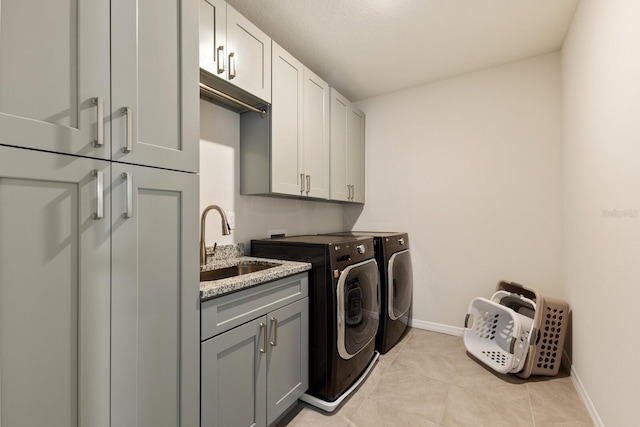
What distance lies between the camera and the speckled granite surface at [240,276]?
1206mm

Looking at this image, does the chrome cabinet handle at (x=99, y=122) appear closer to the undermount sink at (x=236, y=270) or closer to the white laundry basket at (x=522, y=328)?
the undermount sink at (x=236, y=270)

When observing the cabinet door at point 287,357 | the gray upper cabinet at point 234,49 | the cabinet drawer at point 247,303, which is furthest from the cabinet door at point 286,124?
the cabinet door at point 287,357

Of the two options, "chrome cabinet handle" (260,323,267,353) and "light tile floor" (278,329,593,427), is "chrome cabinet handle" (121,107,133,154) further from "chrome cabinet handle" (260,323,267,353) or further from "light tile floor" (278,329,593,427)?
"light tile floor" (278,329,593,427)

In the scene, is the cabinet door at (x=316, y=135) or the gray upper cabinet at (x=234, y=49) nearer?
the gray upper cabinet at (x=234, y=49)

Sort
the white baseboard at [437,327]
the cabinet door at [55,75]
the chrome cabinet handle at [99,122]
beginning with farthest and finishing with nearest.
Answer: the white baseboard at [437,327], the chrome cabinet handle at [99,122], the cabinet door at [55,75]

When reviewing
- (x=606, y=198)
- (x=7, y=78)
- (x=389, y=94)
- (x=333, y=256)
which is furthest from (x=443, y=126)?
(x=7, y=78)

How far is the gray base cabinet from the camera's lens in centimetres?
119

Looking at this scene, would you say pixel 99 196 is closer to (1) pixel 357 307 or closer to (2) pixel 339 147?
(1) pixel 357 307

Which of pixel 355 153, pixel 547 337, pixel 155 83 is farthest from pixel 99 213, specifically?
pixel 547 337

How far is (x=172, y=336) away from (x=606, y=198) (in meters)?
2.05

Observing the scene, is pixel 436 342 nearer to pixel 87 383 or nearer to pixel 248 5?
pixel 87 383

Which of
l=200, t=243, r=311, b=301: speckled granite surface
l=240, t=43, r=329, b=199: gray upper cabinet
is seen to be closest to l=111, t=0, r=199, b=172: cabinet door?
l=200, t=243, r=311, b=301: speckled granite surface

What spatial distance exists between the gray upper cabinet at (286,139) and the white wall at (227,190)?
0.28 ft

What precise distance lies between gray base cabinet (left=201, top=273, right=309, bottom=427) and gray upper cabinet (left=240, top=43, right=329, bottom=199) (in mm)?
740
